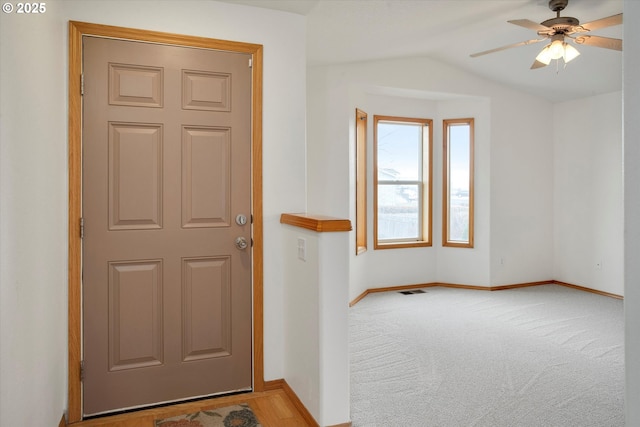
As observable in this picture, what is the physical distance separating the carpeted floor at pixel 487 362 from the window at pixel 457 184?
3.26 ft

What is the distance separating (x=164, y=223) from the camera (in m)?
2.57

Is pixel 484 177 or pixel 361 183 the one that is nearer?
pixel 361 183

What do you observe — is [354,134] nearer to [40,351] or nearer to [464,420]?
[464,420]

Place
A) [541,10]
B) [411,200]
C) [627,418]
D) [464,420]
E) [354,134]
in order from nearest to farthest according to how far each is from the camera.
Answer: [627,418] < [464,420] < [541,10] < [354,134] < [411,200]

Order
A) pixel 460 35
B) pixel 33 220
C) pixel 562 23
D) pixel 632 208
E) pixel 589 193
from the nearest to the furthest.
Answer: pixel 632 208
pixel 33 220
pixel 562 23
pixel 460 35
pixel 589 193

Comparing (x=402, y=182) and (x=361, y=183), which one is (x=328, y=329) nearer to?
(x=361, y=183)

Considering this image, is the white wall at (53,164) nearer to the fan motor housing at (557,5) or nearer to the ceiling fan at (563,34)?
the ceiling fan at (563,34)

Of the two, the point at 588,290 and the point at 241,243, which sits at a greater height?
the point at 241,243

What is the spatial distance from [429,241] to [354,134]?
72.5 inches

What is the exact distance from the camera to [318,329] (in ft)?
7.34

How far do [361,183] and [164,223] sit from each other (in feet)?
10.1

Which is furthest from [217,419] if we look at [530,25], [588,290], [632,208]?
[588,290]

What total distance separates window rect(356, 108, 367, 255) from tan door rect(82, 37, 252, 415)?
265 cm

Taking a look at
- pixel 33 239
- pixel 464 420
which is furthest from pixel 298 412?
pixel 33 239
